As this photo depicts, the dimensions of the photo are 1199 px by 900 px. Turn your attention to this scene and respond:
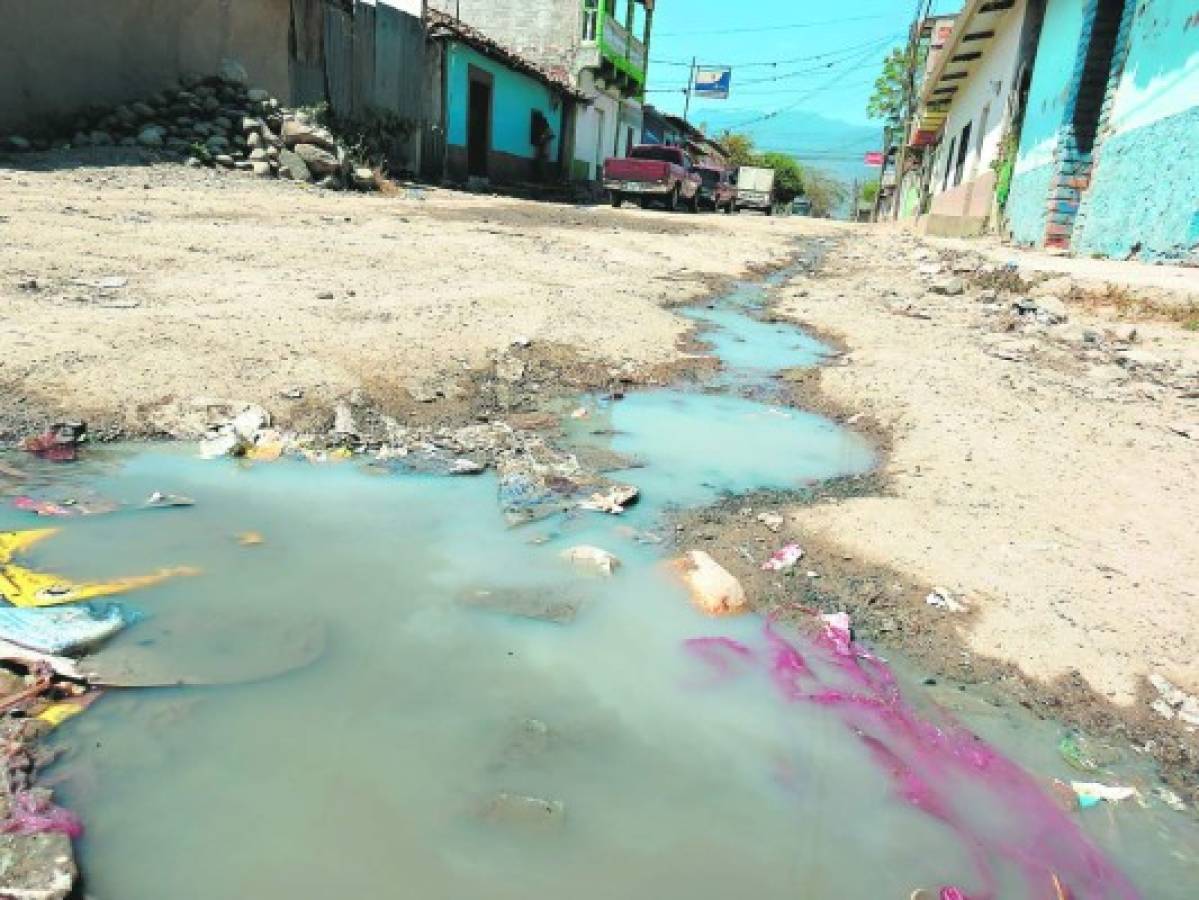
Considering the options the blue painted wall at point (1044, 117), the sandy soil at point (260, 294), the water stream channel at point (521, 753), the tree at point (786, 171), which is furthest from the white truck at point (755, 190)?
the water stream channel at point (521, 753)

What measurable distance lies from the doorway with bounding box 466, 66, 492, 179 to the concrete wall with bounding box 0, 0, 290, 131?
22.4 feet

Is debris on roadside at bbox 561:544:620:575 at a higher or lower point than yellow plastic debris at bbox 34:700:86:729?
higher

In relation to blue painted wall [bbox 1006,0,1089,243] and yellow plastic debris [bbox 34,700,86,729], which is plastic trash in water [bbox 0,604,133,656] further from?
blue painted wall [bbox 1006,0,1089,243]

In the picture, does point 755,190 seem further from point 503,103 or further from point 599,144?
point 503,103

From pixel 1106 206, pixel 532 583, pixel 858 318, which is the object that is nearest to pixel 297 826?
pixel 532 583

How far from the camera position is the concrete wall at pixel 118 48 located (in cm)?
799

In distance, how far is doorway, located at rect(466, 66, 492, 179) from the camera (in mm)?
17562

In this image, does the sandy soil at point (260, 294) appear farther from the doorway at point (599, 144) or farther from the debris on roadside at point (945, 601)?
the doorway at point (599, 144)

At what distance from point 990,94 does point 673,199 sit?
20.8 feet

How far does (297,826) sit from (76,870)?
11.9 inches

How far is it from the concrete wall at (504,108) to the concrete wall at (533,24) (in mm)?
1797

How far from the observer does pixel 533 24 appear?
73.1 ft

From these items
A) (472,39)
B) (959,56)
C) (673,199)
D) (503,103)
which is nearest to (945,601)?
(472,39)

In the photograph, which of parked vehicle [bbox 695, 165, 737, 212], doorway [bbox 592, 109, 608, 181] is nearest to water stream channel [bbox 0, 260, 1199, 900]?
doorway [bbox 592, 109, 608, 181]
